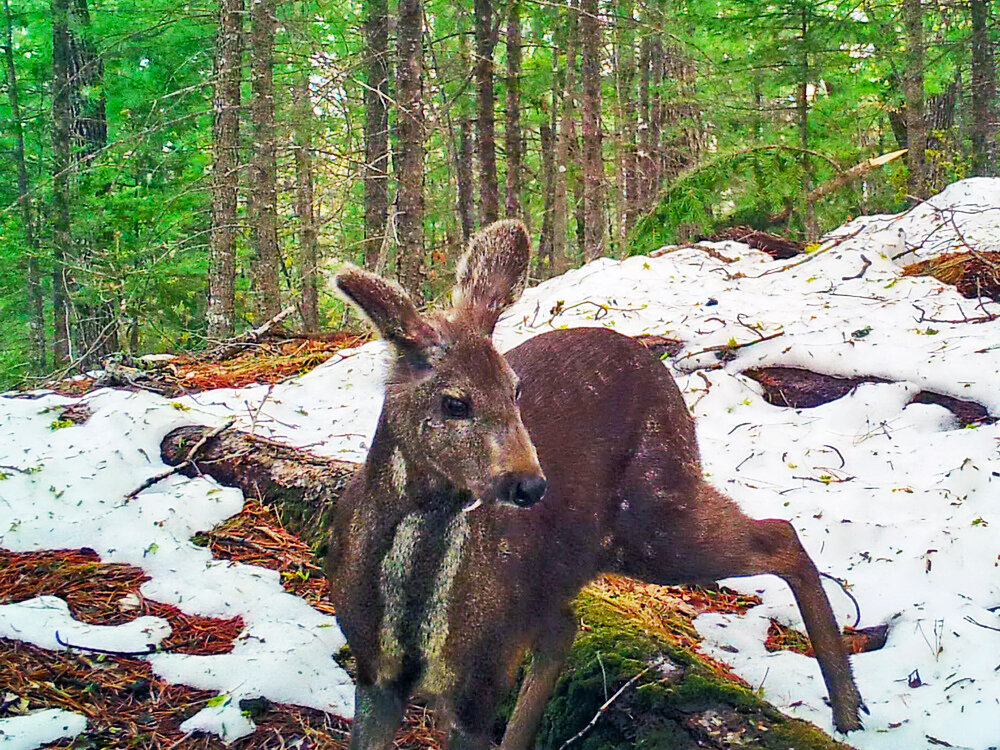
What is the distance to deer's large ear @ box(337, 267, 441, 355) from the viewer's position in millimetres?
2609

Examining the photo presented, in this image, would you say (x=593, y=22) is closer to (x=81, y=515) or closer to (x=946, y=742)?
(x=81, y=515)

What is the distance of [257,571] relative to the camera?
3781mm

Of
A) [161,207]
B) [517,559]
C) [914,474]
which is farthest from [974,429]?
[161,207]

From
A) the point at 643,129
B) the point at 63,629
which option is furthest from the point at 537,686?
the point at 643,129

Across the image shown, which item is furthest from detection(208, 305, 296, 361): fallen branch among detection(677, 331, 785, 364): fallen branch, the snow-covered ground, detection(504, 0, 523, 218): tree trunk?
detection(504, 0, 523, 218): tree trunk

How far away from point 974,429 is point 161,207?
956 centimetres

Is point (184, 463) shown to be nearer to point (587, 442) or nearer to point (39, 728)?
point (39, 728)

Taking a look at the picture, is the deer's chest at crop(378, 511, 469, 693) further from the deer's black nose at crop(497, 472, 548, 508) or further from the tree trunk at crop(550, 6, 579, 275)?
the tree trunk at crop(550, 6, 579, 275)

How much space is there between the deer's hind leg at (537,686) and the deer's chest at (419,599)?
Result: 0.66m

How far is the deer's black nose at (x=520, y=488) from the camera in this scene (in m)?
2.43

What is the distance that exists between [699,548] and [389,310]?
154cm

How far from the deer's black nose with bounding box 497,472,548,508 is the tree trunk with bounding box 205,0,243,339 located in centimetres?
661

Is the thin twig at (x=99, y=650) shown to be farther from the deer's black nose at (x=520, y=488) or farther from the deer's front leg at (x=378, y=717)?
the deer's black nose at (x=520, y=488)

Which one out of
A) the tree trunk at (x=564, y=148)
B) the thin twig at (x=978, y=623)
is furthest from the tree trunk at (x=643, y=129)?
the thin twig at (x=978, y=623)
